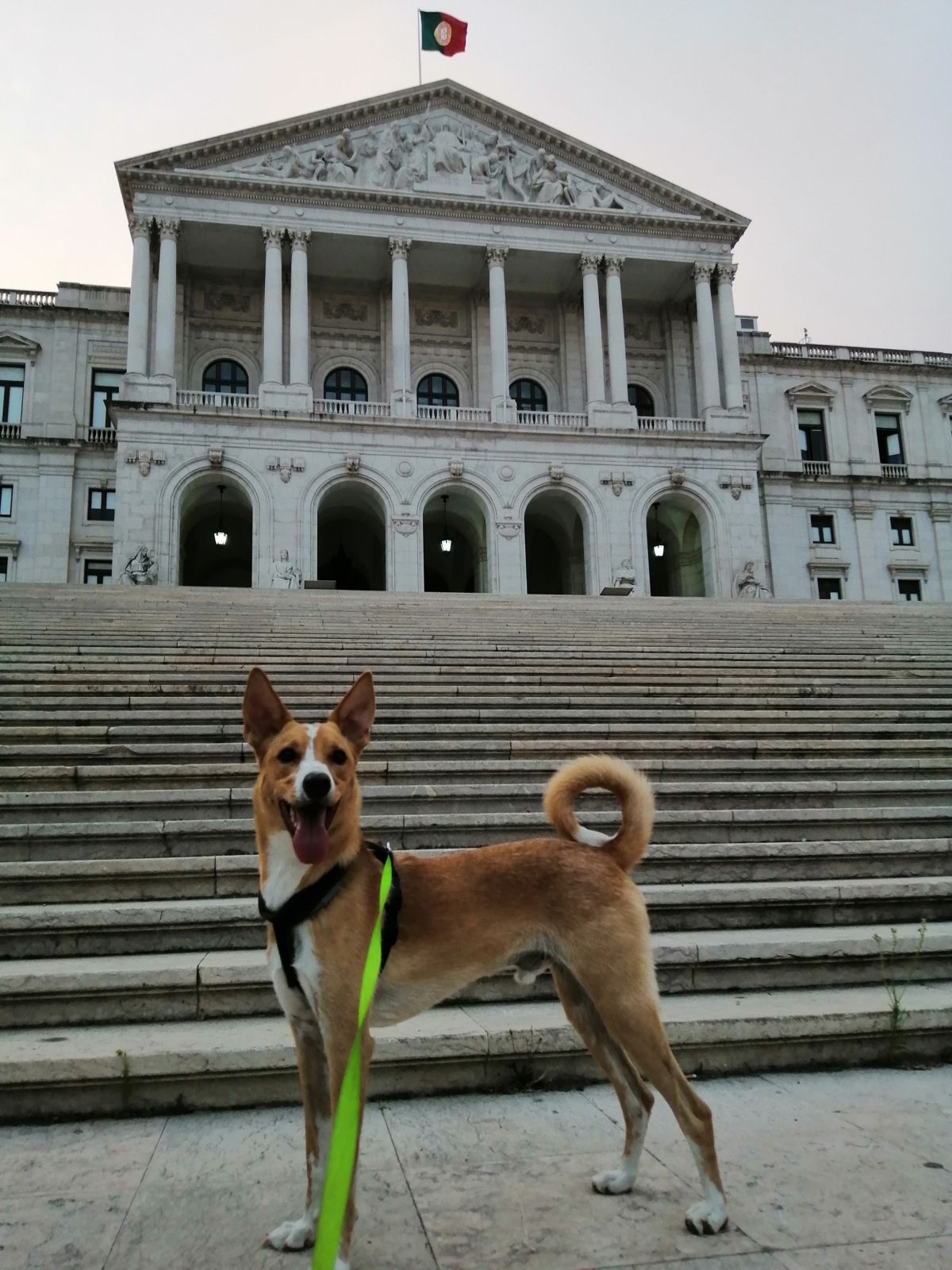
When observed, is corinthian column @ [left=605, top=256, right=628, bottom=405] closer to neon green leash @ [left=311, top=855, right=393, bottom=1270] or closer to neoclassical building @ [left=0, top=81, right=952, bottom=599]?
neoclassical building @ [left=0, top=81, right=952, bottom=599]

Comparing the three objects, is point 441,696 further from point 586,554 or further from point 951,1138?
point 586,554

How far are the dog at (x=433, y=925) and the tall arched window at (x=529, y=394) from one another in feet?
120

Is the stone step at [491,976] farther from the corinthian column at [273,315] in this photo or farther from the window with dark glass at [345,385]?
the window with dark glass at [345,385]

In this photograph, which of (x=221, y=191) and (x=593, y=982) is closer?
(x=593, y=982)

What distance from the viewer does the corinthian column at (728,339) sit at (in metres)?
35.8

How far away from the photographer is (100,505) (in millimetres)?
36281

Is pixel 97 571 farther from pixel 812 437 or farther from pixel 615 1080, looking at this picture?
pixel 615 1080

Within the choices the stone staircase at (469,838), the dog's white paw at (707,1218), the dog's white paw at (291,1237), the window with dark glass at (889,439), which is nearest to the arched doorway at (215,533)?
the stone staircase at (469,838)

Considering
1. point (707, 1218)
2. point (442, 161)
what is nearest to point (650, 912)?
point (707, 1218)

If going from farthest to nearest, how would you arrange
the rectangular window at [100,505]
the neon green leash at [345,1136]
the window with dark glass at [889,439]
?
the window with dark glass at [889,439] → the rectangular window at [100,505] → the neon green leash at [345,1136]

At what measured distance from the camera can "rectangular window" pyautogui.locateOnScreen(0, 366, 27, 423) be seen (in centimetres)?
3697

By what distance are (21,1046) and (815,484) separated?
41426 millimetres

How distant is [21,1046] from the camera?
3.93m

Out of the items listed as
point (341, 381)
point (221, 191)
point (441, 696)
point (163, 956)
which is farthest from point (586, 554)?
point (163, 956)
